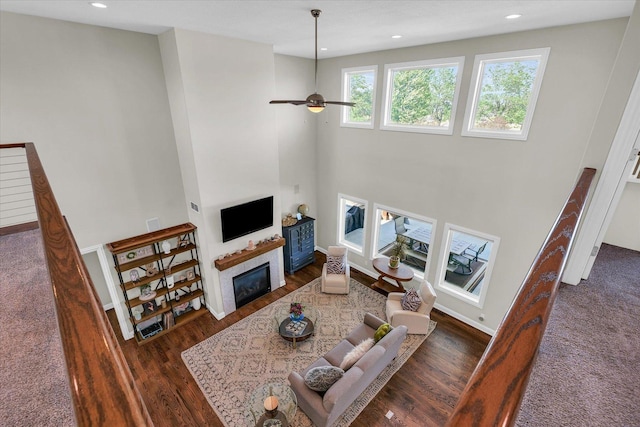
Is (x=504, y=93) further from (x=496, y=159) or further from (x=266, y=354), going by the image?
(x=266, y=354)

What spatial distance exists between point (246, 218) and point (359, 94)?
12.6ft

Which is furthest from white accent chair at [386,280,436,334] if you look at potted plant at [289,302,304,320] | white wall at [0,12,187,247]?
white wall at [0,12,187,247]

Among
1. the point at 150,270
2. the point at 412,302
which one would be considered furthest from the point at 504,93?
the point at 150,270

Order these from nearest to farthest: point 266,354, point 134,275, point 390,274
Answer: point 266,354 → point 134,275 → point 390,274

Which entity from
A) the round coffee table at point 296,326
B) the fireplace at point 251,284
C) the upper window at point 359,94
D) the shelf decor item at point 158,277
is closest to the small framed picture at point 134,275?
the shelf decor item at point 158,277

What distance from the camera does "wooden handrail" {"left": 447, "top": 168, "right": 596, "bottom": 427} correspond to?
48cm

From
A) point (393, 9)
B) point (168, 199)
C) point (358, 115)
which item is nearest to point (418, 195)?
point (358, 115)

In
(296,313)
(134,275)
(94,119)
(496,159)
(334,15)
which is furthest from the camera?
(296,313)

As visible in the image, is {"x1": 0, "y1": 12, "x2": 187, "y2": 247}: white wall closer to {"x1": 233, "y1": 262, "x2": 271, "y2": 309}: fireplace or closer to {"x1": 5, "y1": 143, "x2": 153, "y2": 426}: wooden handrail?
{"x1": 233, "y1": 262, "x2": 271, "y2": 309}: fireplace

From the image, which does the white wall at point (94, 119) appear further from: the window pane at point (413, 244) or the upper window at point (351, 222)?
the window pane at point (413, 244)

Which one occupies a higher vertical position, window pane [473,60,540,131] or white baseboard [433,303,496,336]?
window pane [473,60,540,131]

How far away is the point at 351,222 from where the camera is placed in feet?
29.8

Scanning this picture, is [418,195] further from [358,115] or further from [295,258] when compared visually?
[295,258]

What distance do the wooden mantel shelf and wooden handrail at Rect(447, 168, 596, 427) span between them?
5329mm
